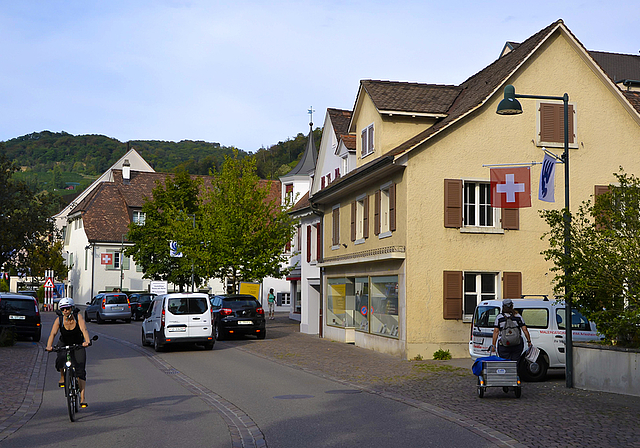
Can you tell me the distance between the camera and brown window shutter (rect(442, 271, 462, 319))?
21.7m

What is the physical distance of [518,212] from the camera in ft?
73.8

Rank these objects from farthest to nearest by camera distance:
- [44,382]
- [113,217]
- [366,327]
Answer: [113,217], [366,327], [44,382]

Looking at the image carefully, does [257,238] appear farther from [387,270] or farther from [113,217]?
[113,217]

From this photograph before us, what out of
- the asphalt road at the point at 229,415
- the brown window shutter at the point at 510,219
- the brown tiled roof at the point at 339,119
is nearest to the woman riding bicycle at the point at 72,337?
the asphalt road at the point at 229,415

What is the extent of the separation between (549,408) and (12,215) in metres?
24.9

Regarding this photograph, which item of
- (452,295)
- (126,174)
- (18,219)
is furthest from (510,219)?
(126,174)

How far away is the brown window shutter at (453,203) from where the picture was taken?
21969 mm

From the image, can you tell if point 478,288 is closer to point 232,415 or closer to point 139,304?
point 232,415

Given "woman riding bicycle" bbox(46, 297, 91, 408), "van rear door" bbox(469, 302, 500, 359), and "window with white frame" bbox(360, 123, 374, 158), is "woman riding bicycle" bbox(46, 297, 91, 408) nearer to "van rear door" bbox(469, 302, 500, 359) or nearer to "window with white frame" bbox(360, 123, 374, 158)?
"van rear door" bbox(469, 302, 500, 359)

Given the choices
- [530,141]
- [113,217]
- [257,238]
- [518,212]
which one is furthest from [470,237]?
[113,217]

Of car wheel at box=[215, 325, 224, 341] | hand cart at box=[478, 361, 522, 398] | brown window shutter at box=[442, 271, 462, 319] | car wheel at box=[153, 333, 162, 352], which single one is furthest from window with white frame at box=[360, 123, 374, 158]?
hand cart at box=[478, 361, 522, 398]

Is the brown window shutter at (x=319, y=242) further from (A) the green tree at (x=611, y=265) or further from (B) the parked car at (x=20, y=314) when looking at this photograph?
(A) the green tree at (x=611, y=265)

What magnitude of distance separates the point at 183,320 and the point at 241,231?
1395 cm

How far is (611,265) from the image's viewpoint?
43.0 feet
